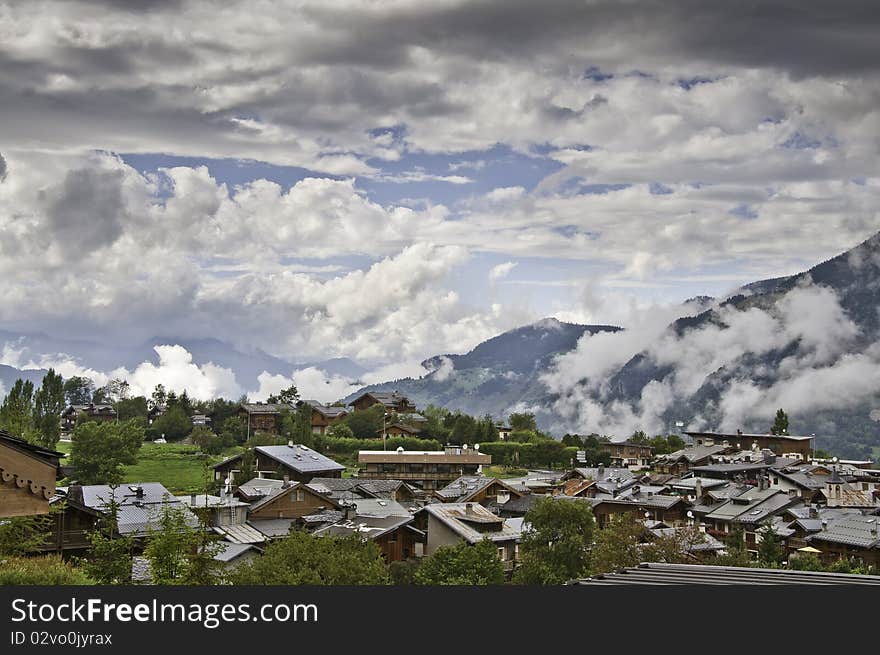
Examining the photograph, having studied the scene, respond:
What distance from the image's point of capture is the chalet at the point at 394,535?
182 feet

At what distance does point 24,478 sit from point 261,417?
95.1 metres

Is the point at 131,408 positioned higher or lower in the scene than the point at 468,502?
higher

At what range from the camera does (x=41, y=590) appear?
933cm

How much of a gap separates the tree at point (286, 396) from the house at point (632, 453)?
43.3 m

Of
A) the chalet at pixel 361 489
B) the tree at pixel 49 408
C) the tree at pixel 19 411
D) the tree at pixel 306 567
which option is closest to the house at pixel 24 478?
the tree at pixel 306 567

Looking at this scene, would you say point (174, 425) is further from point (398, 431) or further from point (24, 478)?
point (24, 478)

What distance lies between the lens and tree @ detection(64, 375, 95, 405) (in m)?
155

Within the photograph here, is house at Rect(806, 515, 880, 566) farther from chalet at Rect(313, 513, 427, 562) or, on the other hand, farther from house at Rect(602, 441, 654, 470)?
house at Rect(602, 441, 654, 470)

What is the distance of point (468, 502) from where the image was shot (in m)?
61.3

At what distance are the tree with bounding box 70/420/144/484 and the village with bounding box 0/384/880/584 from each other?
1.37 meters

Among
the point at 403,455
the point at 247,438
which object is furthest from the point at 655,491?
the point at 247,438

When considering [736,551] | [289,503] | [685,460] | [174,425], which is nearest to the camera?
[736,551]

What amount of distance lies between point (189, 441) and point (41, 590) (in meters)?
94.1

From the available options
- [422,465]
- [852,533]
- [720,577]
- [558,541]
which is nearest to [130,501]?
[558,541]
